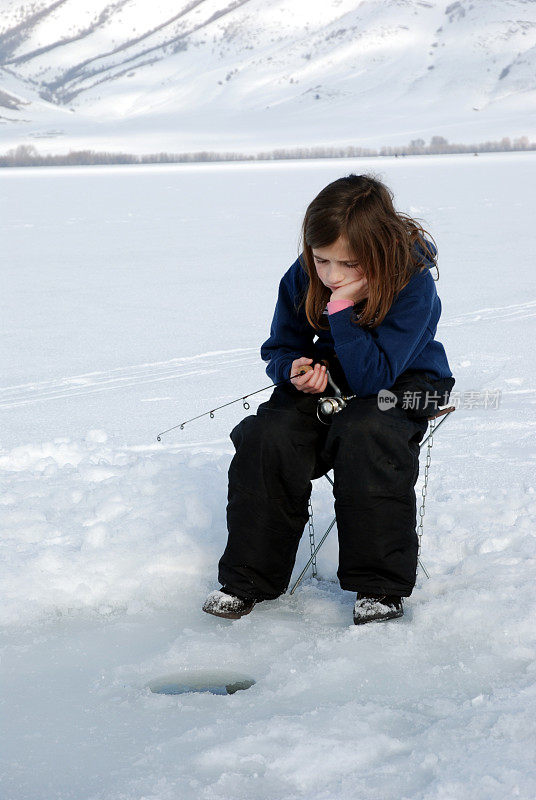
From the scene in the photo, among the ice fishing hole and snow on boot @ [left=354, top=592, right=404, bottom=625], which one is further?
snow on boot @ [left=354, top=592, right=404, bottom=625]

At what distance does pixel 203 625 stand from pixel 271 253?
9.28 m

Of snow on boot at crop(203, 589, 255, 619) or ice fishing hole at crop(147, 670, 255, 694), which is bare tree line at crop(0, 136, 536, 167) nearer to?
snow on boot at crop(203, 589, 255, 619)

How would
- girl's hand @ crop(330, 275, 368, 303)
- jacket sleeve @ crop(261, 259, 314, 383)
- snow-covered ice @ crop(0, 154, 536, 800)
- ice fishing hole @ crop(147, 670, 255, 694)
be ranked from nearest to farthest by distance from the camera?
snow-covered ice @ crop(0, 154, 536, 800) → ice fishing hole @ crop(147, 670, 255, 694) → girl's hand @ crop(330, 275, 368, 303) → jacket sleeve @ crop(261, 259, 314, 383)

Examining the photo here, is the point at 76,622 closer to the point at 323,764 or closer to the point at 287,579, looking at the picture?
the point at 287,579

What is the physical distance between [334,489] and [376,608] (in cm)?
32

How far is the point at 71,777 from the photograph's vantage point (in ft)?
5.63

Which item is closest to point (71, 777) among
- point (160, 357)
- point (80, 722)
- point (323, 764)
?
point (80, 722)

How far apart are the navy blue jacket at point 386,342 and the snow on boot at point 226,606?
60 cm

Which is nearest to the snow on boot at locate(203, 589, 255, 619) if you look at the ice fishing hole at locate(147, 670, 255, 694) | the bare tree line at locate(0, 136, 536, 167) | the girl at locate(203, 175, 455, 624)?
the girl at locate(203, 175, 455, 624)

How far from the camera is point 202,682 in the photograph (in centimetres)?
208

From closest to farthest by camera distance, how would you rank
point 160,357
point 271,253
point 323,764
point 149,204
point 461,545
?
point 323,764, point 461,545, point 160,357, point 271,253, point 149,204

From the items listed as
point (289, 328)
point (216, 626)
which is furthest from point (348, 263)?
point (216, 626)

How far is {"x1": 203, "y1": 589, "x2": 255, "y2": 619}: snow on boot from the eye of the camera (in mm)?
2334

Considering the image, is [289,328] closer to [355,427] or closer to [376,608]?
[355,427]
